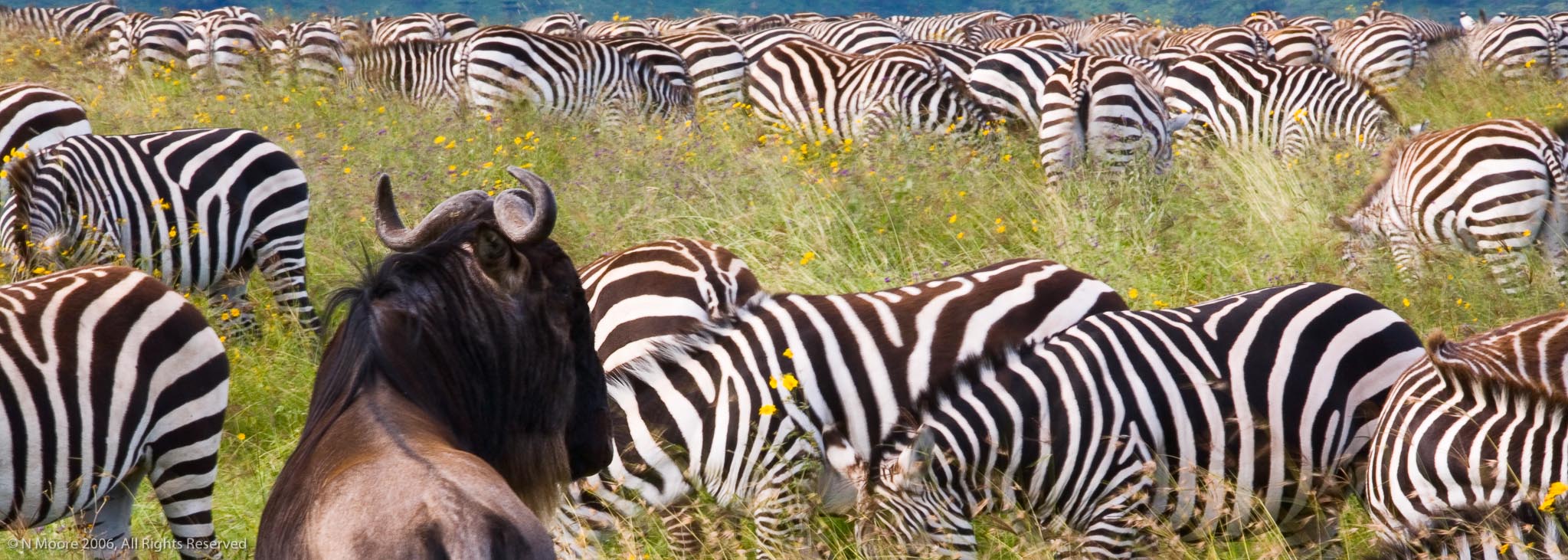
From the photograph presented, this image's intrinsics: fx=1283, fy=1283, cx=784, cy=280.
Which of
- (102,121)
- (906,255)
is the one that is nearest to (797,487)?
(906,255)

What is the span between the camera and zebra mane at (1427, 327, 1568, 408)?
2900 mm

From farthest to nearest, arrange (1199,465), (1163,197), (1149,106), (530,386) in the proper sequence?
1. (1149,106)
2. (1163,197)
3. (1199,465)
4. (530,386)

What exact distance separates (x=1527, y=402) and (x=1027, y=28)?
68.8 ft

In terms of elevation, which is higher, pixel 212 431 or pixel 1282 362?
pixel 1282 362

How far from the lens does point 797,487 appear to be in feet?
12.0

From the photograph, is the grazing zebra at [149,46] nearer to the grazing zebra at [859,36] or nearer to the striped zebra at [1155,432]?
the grazing zebra at [859,36]

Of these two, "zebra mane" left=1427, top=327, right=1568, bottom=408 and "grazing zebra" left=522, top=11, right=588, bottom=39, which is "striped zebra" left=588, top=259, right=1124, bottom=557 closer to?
"zebra mane" left=1427, top=327, right=1568, bottom=408

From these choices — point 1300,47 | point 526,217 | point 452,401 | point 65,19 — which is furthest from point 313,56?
point 452,401

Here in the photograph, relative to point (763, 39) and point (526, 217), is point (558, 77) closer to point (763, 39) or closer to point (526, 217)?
point (763, 39)

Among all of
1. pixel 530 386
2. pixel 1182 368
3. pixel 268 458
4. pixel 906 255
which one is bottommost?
pixel 268 458

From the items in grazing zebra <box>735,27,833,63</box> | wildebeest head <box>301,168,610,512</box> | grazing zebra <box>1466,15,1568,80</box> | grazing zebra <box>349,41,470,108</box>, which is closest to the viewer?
wildebeest head <box>301,168,610,512</box>

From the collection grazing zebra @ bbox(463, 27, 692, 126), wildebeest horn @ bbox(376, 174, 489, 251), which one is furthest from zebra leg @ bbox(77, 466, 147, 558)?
grazing zebra @ bbox(463, 27, 692, 126)

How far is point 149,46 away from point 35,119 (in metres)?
7.53

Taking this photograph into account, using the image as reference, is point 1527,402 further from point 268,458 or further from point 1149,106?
point 1149,106
